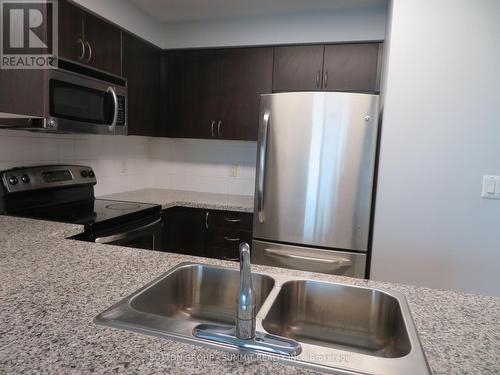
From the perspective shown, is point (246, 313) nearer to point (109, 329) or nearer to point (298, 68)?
point (109, 329)

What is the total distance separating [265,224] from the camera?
2238mm

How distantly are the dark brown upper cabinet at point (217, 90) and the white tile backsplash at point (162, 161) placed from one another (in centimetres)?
30

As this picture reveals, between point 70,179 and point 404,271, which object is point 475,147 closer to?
point 404,271

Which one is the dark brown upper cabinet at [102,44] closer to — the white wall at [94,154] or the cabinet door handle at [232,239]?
the white wall at [94,154]

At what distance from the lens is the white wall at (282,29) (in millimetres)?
2486

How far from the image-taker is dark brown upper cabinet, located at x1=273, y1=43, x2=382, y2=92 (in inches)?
98.5

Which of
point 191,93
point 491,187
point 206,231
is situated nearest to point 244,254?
point 491,187

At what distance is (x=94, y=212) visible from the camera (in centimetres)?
201

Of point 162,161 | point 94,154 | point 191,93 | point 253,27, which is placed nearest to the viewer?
point 94,154

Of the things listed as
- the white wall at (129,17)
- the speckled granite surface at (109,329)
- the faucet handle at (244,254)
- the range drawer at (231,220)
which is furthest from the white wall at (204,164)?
the faucet handle at (244,254)

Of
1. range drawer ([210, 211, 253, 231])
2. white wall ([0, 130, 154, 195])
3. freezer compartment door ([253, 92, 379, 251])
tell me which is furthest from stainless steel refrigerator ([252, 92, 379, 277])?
white wall ([0, 130, 154, 195])

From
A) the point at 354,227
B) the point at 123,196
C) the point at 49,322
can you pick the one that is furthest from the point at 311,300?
the point at 123,196

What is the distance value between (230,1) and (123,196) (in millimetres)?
1757

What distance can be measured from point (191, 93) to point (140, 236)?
1393 millimetres
